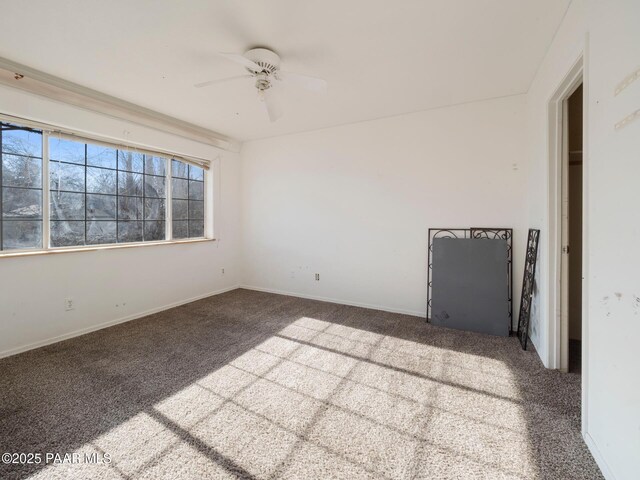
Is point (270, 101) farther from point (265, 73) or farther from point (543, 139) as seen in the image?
point (543, 139)

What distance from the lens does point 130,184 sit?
12.3 feet

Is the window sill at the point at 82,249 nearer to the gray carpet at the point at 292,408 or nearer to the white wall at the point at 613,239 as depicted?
the gray carpet at the point at 292,408

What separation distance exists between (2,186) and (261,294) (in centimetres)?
326

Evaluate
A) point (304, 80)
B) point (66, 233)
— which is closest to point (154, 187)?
point (66, 233)

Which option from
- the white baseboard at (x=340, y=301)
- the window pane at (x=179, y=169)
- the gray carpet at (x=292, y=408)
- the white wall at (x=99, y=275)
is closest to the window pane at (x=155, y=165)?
the window pane at (x=179, y=169)

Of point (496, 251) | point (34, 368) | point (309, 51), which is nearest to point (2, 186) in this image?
point (34, 368)

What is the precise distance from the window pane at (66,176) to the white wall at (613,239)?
4535 millimetres

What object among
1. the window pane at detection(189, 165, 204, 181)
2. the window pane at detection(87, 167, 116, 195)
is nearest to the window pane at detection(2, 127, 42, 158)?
the window pane at detection(87, 167, 116, 195)

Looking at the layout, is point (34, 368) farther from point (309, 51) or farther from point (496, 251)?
point (496, 251)

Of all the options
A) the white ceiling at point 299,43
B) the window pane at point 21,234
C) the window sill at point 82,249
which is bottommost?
the window sill at point 82,249

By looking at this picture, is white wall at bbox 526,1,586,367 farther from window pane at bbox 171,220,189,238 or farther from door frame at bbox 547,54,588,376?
window pane at bbox 171,220,189,238

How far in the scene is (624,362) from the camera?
1231 millimetres

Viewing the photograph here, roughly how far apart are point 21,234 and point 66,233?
0.36 metres

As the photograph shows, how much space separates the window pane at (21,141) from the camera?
2.70 meters
